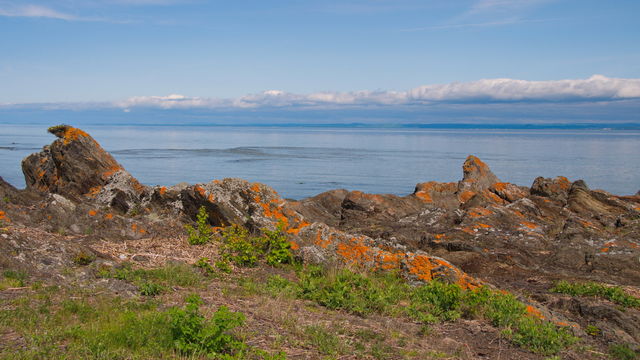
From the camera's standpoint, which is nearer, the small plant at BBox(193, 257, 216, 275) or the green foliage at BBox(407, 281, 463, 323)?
the green foliage at BBox(407, 281, 463, 323)

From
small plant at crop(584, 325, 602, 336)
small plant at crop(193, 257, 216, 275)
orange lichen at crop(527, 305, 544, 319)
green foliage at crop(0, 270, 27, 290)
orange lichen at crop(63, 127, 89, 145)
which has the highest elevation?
orange lichen at crop(63, 127, 89, 145)

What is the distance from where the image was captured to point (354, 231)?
61.4 ft

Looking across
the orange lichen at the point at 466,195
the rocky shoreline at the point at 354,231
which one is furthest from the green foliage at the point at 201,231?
the orange lichen at the point at 466,195

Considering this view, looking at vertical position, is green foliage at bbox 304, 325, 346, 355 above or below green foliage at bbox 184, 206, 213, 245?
below

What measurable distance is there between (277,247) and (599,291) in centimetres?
692

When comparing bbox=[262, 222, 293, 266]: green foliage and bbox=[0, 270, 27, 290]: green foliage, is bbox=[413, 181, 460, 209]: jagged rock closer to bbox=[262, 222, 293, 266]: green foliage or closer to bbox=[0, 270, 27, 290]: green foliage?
bbox=[262, 222, 293, 266]: green foliage

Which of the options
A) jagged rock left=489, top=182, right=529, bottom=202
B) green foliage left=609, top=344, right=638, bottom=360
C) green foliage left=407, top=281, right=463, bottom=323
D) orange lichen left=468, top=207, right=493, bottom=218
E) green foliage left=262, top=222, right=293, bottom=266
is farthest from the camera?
jagged rock left=489, top=182, right=529, bottom=202

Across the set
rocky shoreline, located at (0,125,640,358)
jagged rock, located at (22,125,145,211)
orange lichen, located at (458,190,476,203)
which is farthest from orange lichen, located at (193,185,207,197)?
orange lichen, located at (458,190,476,203)

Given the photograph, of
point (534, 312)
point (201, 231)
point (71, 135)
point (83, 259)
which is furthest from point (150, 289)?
point (71, 135)

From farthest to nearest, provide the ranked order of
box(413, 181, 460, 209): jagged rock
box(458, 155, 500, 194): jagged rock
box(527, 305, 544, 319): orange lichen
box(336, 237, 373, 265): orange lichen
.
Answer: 1. box(458, 155, 500, 194): jagged rock
2. box(413, 181, 460, 209): jagged rock
3. box(336, 237, 373, 265): orange lichen
4. box(527, 305, 544, 319): orange lichen

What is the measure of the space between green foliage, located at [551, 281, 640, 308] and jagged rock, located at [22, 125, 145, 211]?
37.9ft

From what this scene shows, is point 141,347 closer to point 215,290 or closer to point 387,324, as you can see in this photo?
point 215,290

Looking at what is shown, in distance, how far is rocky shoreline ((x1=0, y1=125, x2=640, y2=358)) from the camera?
9438 millimetres

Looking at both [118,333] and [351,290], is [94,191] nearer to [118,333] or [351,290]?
[351,290]
